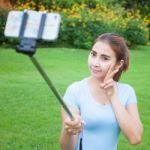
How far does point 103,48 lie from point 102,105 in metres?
0.27

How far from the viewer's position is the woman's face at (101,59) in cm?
227

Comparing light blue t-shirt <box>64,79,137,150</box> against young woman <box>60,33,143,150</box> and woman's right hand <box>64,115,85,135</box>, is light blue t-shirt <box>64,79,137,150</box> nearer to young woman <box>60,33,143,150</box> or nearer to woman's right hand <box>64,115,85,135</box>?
young woman <box>60,33,143,150</box>

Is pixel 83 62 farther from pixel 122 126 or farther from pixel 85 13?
pixel 122 126

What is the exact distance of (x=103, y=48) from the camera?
7.71 ft

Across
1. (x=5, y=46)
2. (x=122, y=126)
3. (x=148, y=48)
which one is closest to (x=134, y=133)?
(x=122, y=126)

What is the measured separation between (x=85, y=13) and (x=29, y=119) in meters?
9.06

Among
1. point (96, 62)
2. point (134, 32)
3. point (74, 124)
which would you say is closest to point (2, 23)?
point (134, 32)

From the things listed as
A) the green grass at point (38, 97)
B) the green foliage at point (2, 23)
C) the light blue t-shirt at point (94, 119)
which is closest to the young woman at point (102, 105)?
the light blue t-shirt at point (94, 119)

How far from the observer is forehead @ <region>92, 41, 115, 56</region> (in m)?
2.33

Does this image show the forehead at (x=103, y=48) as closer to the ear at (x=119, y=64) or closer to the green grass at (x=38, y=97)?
the ear at (x=119, y=64)

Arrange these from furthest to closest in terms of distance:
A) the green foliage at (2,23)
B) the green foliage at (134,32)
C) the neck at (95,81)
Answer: the green foliage at (134,32)
the green foliage at (2,23)
the neck at (95,81)

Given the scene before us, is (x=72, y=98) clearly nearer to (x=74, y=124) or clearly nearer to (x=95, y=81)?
(x=95, y=81)

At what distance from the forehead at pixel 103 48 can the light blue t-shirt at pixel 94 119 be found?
7.0 inches

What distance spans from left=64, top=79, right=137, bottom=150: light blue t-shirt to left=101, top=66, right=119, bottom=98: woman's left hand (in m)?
0.06
